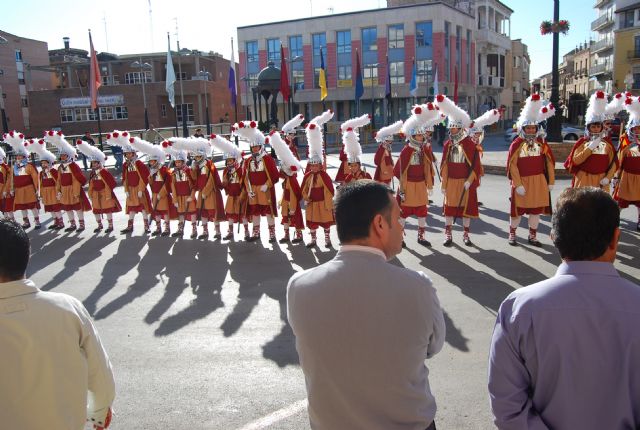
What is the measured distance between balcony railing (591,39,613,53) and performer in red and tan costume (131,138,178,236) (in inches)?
2554

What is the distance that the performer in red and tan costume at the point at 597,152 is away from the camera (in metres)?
9.05

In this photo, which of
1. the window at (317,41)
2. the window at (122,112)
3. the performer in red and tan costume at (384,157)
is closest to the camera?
the performer in red and tan costume at (384,157)

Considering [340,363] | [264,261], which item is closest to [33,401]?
[340,363]

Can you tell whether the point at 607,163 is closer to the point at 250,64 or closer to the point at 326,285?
the point at 326,285

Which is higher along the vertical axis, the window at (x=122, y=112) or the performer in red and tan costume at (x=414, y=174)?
the window at (x=122, y=112)

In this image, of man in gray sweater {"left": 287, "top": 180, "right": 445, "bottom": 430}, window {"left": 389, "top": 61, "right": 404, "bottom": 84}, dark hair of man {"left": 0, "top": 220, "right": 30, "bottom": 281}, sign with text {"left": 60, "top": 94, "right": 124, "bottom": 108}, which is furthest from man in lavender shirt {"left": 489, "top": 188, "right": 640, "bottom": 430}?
sign with text {"left": 60, "top": 94, "right": 124, "bottom": 108}

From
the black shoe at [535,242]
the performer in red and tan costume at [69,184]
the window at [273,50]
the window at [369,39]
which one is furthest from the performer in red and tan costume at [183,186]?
the window at [273,50]

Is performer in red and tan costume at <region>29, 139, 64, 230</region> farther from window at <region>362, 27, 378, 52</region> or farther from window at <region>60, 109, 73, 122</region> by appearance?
window at <region>60, 109, 73, 122</region>

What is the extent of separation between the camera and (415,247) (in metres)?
9.23

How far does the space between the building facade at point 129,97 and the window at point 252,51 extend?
164 inches

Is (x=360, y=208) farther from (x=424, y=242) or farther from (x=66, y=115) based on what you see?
(x=66, y=115)

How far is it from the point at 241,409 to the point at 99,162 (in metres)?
9.12

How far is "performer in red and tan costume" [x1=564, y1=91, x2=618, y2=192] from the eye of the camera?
9.05m

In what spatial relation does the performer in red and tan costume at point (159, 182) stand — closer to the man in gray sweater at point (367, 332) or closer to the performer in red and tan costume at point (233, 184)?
the performer in red and tan costume at point (233, 184)
